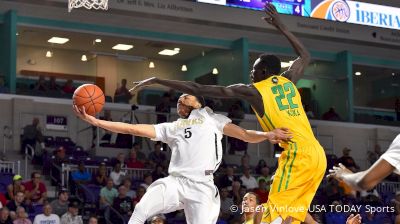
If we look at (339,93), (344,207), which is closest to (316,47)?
(339,93)

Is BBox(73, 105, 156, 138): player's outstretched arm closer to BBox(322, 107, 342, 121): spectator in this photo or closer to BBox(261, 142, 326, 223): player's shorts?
BBox(261, 142, 326, 223): player's shorts

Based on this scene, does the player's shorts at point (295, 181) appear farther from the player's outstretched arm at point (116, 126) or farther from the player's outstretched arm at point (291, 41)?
the player's outstretched arm at point (116, 126)

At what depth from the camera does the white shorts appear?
927 cm

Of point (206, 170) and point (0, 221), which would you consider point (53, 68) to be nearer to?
point (0, 221)

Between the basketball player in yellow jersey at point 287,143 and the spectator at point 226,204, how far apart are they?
10.0 meters

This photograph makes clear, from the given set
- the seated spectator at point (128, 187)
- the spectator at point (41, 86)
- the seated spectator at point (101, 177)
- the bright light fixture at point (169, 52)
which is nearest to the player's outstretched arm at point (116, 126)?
the seated spectator at point (128, 187)

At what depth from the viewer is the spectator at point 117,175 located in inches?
802

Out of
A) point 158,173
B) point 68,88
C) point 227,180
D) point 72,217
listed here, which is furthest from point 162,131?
point 68,88

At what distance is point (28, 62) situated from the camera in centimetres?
3061

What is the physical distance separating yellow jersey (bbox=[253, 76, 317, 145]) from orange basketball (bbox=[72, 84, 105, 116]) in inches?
78.7

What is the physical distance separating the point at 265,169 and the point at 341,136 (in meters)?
7.34

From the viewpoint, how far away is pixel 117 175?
20.5 metres

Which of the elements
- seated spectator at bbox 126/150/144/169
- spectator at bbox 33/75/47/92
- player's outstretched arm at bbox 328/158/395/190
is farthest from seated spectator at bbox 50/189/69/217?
player's outstretched arm at bbox 328/158/395/190

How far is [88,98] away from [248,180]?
1303 cm
